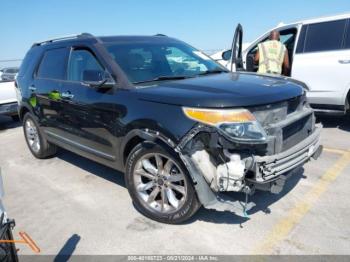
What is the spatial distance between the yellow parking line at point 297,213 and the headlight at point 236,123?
916mm

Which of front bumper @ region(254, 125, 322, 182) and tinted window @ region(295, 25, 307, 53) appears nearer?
front bumper @ region(254, 125, 322, 182)

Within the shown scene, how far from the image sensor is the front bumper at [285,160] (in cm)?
287

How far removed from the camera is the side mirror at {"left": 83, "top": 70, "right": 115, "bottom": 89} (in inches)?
144

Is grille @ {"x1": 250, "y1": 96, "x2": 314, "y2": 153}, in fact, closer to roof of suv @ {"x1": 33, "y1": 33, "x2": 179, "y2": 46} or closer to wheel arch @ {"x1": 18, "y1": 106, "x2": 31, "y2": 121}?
roof of suv @ {"x1": 33, "y1": 33, "x2": 179, "y2": 46}

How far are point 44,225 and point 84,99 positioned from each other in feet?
4.76

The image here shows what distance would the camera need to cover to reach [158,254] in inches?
116

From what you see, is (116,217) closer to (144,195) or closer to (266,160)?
(144,195)

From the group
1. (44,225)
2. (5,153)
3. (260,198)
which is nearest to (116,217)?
(44,225)

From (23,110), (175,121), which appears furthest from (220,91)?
(23,110)

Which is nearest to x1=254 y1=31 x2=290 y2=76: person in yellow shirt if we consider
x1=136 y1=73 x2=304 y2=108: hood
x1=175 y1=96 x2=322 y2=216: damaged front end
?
x1=136 y1=73 x2=304 y2=108: hood

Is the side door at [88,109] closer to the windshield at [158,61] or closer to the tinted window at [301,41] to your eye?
the windshield at [158,61]

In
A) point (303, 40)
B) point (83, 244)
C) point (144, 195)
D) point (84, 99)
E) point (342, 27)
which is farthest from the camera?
point (303, 40)

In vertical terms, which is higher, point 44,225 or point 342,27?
point 342,27

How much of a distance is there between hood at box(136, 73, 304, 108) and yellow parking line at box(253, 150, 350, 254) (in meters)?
1.15
